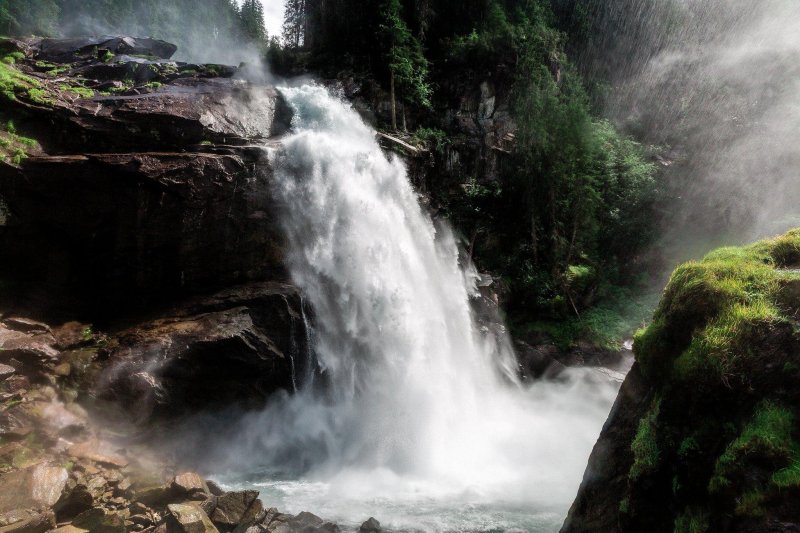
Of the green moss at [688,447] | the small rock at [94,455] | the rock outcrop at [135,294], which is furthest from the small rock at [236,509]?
the green moss at [688,447]

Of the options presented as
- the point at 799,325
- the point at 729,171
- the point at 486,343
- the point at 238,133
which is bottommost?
the point at 799,325

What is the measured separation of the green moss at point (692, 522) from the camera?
4.07m

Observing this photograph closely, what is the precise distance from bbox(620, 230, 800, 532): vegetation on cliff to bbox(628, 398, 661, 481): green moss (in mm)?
11

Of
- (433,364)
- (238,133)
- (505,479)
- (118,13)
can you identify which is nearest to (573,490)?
(505,479)

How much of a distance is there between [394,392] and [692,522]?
11.0 m

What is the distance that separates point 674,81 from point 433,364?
3229 centimetres

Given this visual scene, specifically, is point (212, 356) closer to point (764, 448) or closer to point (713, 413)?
point (713, 413)

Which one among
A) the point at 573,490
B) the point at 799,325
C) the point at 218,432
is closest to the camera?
the point at 799,325

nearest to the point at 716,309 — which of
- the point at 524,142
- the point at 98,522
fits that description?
the point at 98,522

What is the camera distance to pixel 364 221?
52.9 ft

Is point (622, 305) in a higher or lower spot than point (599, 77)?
lower

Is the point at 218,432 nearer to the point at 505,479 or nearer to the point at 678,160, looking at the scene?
the point at 505,479

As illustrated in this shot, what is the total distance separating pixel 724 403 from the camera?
4426mm

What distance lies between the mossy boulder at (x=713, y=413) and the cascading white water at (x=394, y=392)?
5203 millimetres
